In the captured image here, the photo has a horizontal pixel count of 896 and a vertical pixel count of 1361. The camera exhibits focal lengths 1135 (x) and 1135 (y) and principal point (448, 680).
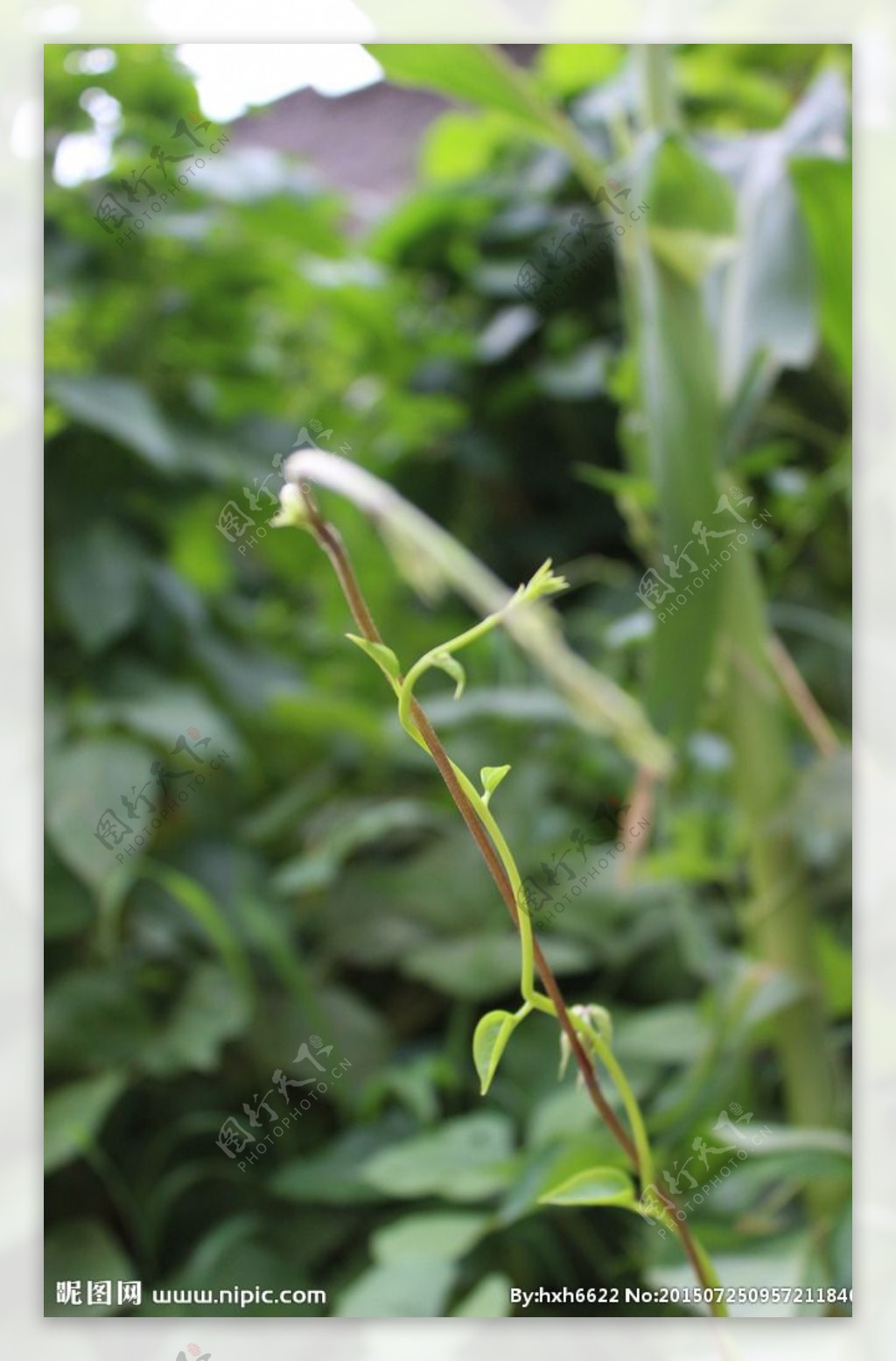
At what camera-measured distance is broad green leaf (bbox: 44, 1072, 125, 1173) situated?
353mm

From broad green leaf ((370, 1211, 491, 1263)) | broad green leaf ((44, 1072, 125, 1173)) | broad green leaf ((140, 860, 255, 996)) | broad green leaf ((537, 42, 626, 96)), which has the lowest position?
broad green leaf ((370, 1211, 491, 1263))

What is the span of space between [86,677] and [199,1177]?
19cm

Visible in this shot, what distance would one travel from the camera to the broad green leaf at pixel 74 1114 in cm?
35

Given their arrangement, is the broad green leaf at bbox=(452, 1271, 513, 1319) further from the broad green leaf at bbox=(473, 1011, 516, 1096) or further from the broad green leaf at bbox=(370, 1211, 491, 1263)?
the broad green leaf at bbox=(473, 1011, 516, 1096)

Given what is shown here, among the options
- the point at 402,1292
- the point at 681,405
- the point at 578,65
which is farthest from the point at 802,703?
the point at 578,65

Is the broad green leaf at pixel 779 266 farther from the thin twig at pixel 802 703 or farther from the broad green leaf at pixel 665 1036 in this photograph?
the broad green leaf at pixel 665 1036

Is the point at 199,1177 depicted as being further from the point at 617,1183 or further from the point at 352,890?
the point at 617,1183

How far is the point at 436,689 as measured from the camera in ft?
1.72

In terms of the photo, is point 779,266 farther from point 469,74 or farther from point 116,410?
point 116,410

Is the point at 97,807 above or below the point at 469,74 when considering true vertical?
below

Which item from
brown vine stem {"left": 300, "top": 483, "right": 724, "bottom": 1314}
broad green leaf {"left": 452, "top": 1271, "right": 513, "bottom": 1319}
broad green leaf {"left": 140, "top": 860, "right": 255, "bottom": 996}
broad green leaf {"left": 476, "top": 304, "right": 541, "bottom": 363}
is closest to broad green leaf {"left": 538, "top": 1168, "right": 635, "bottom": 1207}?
brown vine stem {"left": 300, "top": 483, "right": 724, "bottom": 1314}

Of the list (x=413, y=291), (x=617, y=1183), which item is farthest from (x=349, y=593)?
(x=413, y=291)

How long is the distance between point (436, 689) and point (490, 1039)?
38 centimetres

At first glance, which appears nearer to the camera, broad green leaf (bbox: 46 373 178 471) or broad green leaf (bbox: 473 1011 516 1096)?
broad green leaf (bbox: 473 1011 516 1096)
